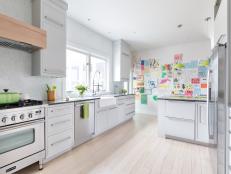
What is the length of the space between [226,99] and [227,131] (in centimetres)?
32

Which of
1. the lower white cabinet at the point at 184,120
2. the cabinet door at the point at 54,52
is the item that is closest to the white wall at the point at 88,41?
the cabinet door at the point at 54,52

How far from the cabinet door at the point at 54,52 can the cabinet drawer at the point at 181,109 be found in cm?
235

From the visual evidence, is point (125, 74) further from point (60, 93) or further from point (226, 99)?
point (226, 99)

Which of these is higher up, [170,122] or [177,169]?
[170,122]

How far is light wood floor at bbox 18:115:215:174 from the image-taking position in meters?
1.99

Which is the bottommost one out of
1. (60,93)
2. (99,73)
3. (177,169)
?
(177,169)

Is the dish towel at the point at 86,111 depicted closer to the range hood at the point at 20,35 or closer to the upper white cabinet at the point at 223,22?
the range hood at the point at 20,35

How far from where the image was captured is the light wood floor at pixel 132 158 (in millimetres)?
1991

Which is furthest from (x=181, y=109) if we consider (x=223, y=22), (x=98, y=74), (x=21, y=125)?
(x=21, y=125)

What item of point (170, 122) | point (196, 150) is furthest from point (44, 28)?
point (196, 150)

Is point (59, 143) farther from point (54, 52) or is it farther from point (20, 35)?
point (20, 35)

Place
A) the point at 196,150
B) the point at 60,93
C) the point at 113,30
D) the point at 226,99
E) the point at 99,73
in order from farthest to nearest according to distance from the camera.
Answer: the point at 99,73 → the point at 113,30 → the point at 60,93 → the point at 196,150 → the point at 226,99

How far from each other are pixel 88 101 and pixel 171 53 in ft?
13.4

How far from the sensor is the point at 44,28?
7.77 feet
